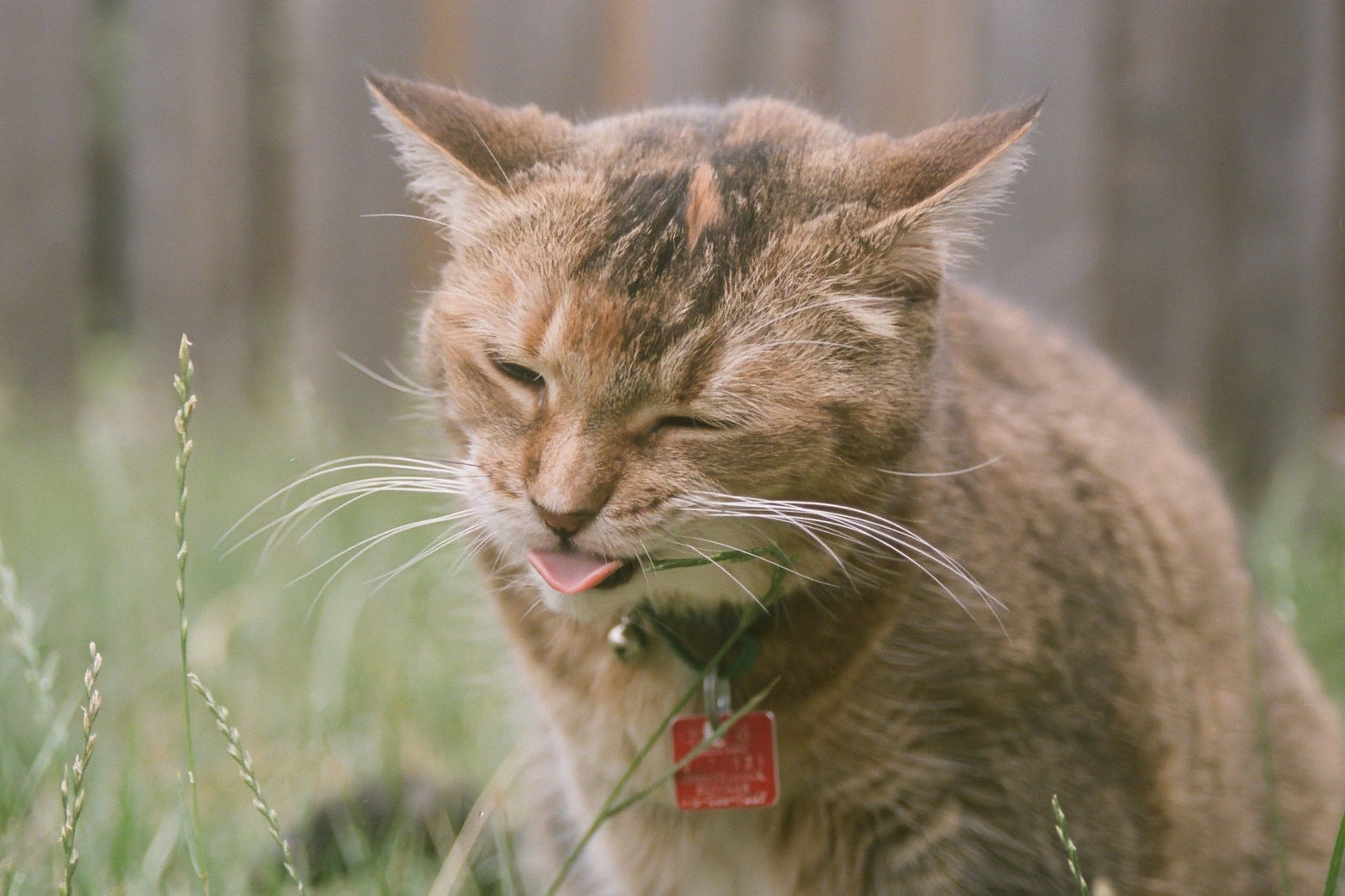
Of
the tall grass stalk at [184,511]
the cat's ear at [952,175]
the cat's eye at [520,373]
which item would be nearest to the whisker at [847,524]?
the cat's eye at [520,373]

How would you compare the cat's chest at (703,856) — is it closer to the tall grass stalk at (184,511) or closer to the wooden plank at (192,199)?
the tall grass stalk at (184,511)

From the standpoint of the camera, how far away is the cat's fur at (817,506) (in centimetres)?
161

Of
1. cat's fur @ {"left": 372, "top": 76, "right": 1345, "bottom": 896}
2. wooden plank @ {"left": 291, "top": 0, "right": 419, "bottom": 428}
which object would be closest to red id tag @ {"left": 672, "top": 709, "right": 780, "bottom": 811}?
cat's fur @ {"left": 372, "top": 76, "right": 1345, "bottom": 896}

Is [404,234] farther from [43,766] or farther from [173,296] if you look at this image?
[43,766]

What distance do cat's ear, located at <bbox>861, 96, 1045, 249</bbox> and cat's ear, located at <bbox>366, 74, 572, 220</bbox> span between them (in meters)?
0.51

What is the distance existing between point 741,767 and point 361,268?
11.3ft

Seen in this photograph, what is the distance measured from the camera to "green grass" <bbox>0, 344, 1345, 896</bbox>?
1.96 meters

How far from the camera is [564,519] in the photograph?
5.16ft

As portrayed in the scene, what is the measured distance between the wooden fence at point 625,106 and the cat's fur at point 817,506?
1.35m

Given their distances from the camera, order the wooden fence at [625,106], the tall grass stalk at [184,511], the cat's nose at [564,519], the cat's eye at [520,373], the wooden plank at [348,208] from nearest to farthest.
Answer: the tall grass stalk at [184,511] < the cat's nose at [564,519] < the cat's eye at [520,373] < the wooden fence at [625,106] < the wooden plank at [348,208]

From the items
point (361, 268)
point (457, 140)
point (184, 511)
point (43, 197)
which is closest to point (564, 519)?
point (184, 511)

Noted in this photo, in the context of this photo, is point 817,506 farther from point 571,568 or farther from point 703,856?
point 703,856

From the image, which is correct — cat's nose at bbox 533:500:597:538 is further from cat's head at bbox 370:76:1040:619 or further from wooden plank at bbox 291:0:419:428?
wooden plank at bbox 291:0:419:428

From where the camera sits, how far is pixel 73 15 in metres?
4.90
